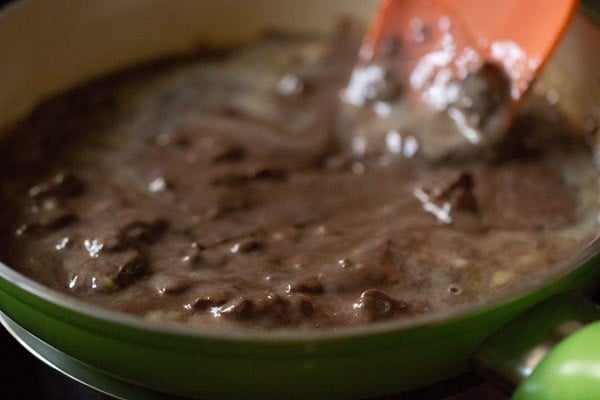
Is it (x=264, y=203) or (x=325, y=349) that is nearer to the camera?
(x=325, y=349)

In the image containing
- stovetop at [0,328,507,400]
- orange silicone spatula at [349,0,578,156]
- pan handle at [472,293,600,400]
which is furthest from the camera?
orange silicone spatula at [349,0,578,156]

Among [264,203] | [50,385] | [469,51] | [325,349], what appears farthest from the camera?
[469,51]

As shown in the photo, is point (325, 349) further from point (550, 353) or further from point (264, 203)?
point (264, 203)

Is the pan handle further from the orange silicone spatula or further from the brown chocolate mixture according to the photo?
the orange silicone spatula

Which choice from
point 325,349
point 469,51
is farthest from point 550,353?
point 469,51

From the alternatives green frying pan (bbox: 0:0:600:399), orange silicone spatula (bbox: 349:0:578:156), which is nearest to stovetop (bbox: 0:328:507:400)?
green frying pan (bbox: 0:0:600:399)

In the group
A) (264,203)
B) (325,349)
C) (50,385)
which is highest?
(325,349)
